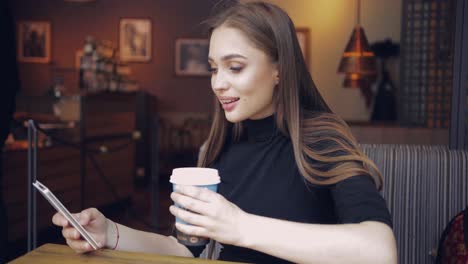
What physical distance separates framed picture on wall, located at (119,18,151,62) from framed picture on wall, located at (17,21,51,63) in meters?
1.37

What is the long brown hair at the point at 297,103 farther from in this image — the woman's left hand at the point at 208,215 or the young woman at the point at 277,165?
the woman's left hand at the point at 208,215

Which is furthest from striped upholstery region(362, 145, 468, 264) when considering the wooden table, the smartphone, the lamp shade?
the lamp shade

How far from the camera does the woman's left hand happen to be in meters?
1.00

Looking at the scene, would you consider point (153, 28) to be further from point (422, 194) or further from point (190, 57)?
point (422, 194)

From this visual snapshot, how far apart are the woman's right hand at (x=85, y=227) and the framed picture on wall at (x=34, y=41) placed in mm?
9038

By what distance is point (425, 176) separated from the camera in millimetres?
2045

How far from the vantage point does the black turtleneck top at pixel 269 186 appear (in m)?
1.46

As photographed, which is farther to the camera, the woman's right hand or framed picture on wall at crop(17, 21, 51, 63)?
framed picture on wall at crop(17, 21, 51, 63)

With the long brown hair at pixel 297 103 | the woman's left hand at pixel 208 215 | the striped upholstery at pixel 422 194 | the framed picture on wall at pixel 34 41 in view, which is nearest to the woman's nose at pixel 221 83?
the long brown hair at pixel 297 103

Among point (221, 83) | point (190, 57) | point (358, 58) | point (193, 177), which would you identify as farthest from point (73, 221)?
point (190, 57)

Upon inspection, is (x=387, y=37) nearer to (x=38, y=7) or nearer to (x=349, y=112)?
(x=349, y=112)

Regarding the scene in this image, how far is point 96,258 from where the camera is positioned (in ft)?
4.03

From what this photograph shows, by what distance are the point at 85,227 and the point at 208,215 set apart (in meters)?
0.42

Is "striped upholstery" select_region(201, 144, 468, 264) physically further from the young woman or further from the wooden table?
the wooden table
